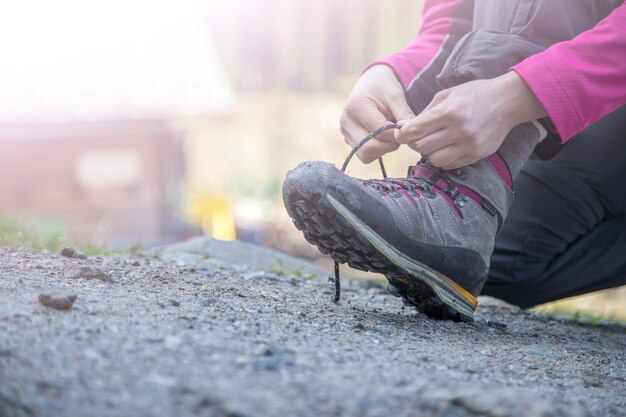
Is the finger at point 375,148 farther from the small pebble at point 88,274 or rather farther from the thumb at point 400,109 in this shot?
the small pebble at point 88,274

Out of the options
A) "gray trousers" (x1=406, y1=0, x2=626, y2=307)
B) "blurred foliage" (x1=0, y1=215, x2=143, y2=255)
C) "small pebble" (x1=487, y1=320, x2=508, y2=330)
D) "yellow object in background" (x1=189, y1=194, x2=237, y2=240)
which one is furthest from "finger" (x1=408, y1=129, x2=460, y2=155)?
"yellow object in background" (x1=189, y1=194, x2=237, y2=240)

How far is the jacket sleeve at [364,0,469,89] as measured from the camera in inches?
90.4

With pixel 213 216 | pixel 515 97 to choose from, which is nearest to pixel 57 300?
pixel 515 97

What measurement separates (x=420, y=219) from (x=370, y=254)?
0.55 feet

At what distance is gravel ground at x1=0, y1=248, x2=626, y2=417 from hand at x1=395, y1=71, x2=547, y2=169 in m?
0.45

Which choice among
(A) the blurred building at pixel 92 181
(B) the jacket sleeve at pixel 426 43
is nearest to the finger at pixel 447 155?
(B) the jacket sleeve at pixel 426 43

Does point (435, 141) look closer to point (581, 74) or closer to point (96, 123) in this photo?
point (581, 74)

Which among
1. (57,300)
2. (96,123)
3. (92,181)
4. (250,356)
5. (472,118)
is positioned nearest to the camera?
(250,356)

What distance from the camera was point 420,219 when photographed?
1855 millimetres

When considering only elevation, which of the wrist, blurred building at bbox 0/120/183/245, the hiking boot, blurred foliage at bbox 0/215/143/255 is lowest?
blurred building at bbox 0/120/183/245

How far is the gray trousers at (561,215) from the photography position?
2330mm

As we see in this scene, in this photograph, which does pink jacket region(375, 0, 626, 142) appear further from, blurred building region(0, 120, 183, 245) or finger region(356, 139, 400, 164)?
blurred building region(0, 120, 183, 245)

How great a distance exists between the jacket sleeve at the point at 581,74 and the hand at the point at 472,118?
3 cm

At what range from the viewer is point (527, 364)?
1649 mm
